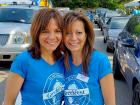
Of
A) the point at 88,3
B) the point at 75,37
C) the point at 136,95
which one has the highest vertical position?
Result: the point at 75,37

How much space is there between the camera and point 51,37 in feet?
8.23

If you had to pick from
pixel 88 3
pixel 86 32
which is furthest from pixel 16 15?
pixel 88 3

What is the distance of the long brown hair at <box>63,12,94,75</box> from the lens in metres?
2.54

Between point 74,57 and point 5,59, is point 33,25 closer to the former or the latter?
point 74,57

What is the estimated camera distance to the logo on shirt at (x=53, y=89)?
2.46 metres

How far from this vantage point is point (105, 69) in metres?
2.56

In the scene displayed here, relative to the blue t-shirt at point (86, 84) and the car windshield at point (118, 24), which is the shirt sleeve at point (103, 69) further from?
the car windshield at point (118, 24)

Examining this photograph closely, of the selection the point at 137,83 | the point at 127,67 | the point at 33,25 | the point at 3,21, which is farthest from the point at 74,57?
the point at 3,21

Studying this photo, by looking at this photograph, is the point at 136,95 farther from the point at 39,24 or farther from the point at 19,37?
the point at 19,37

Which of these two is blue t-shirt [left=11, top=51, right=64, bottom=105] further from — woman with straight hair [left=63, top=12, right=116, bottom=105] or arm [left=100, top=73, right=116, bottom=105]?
arm [left=100, top=73, right=116, bottom=105]

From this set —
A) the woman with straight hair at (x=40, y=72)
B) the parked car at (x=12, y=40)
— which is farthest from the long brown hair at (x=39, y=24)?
the parked car at (x=12, y=40)

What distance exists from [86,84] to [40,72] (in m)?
0.29

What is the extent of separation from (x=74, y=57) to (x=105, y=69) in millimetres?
209

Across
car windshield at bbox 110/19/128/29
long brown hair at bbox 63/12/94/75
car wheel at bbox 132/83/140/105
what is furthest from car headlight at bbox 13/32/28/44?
long brown hair at bbox 63/12/94/75
